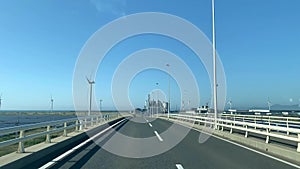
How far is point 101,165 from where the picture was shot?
9125 mm

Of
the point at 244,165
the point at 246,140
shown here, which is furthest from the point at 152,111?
the point at 244,165

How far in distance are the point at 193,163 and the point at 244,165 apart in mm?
1492

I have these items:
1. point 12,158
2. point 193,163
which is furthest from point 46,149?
point 193,163

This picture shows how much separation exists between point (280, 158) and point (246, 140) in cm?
471

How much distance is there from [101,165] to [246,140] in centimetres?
854

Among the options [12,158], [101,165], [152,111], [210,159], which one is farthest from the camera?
[152,111]

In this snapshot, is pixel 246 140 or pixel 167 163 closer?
pixel 167 163

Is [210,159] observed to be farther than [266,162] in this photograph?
Yes

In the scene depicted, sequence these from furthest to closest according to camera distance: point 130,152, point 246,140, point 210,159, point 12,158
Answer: point 246,140 < point 130,152 < point 210,159 < point 12,158

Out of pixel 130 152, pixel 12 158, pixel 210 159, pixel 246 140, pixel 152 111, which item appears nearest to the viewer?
pixel 12 158

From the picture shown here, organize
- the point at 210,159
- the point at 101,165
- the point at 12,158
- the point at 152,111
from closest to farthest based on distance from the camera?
the point at 12,158
the point at 101,165
the point at 210,159
the point at 152,111

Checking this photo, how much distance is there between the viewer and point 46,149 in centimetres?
1064

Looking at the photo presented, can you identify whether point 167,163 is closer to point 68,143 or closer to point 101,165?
point 101,165

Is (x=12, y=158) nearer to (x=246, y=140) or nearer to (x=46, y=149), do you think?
(x=46, y=149)
